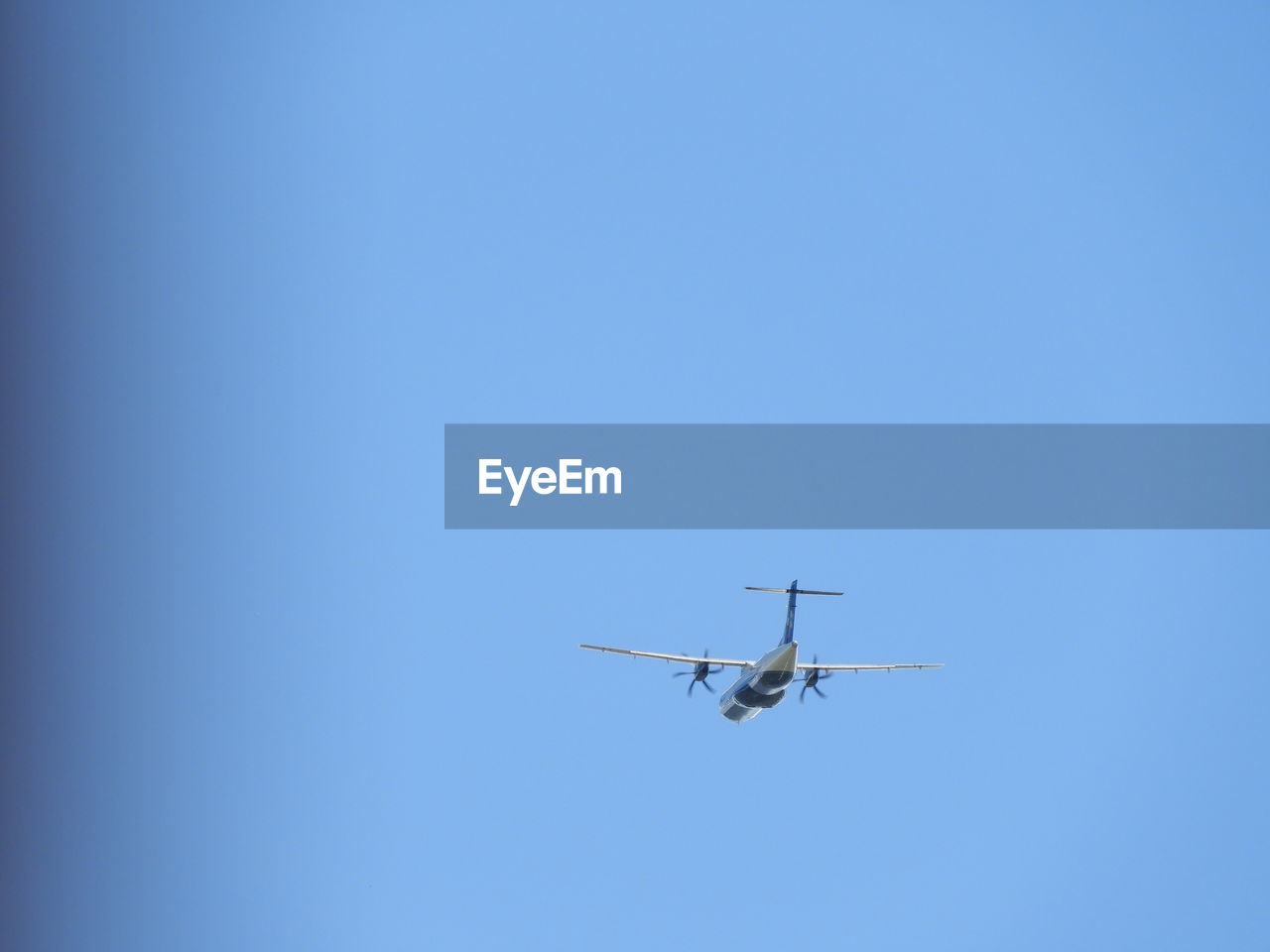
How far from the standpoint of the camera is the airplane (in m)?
70.1

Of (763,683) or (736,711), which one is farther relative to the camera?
(736,711)

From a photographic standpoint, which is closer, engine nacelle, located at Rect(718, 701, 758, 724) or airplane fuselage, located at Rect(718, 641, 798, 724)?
airplane fuselage, located at Rect(718, 641, 798, 724)

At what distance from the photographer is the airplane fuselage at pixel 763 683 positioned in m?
69.6

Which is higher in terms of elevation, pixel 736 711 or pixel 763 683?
pixel 763 683

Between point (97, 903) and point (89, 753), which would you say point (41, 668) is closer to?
point (89, 753)

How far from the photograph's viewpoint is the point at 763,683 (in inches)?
2817

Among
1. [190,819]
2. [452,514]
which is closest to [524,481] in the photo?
[452,514]

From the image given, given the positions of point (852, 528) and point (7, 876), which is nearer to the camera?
point (7, 876)

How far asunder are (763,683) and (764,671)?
1.19 meters

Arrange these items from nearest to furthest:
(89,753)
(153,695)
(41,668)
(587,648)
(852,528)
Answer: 1. (41,668)
2. (89,753)
3. (153,695)
4. (587,648)
5. (852,528)

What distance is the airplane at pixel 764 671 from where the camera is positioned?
70.1 meters

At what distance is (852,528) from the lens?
281 feet

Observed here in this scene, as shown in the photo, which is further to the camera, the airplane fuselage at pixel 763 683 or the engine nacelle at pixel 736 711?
the engine nacelle at pixel 736 711

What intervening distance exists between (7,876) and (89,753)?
32269mm
